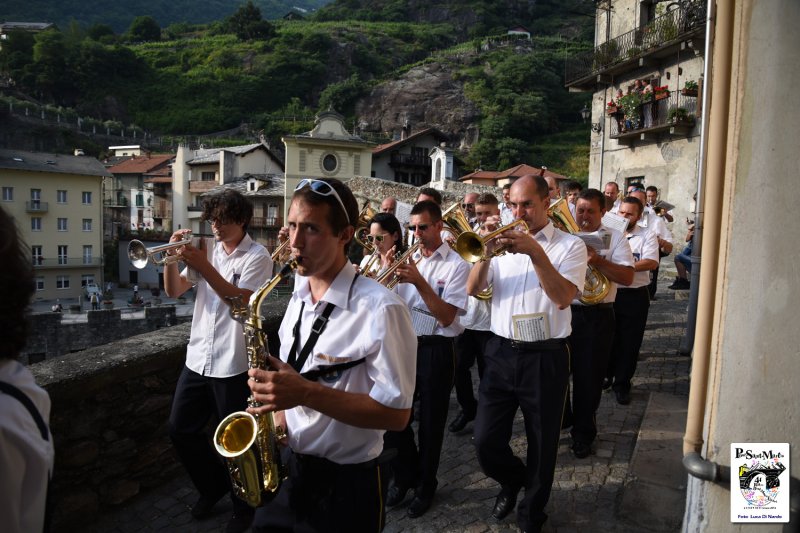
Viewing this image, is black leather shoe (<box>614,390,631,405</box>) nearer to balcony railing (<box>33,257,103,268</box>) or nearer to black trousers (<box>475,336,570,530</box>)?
black trousers (<box>475,336,570,530</box>)

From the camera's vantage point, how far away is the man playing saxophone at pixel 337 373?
7.21ft

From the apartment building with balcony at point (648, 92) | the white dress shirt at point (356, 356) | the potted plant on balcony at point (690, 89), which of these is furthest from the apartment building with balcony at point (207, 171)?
the white dress shirt at point (356, 356)

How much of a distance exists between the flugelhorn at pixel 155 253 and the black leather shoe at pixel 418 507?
7.77 ft

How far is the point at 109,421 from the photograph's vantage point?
4062 millimetres

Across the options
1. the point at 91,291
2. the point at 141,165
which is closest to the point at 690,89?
the point at 91,291

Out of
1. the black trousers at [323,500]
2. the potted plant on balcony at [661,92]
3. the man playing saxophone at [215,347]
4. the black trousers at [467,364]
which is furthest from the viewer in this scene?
the potted plant on balcony at [661,92]

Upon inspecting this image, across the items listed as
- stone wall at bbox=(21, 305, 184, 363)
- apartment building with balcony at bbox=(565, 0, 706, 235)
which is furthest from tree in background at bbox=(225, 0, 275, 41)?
apartment building with balcony at bbox=(565, 0, 706, 235)

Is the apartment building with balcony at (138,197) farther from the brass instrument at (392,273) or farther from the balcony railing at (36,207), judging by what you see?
the brass instrument at (392,273)

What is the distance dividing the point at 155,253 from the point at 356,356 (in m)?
2.39

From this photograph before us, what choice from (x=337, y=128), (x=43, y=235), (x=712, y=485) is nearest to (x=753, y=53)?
(x=712, y=485)

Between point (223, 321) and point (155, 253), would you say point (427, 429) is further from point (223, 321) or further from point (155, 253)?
point (155, 253)

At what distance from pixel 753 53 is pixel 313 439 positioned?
97.3 inches

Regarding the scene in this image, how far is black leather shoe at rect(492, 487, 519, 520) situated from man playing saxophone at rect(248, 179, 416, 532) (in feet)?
5.58

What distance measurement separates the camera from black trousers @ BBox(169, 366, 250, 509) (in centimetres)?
377
